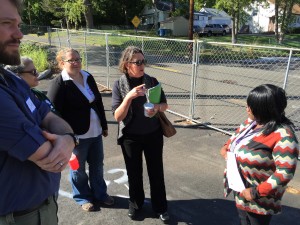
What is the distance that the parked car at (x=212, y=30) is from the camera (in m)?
40.5

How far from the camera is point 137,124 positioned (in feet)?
10.5

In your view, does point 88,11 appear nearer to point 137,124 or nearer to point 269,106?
point 137,124

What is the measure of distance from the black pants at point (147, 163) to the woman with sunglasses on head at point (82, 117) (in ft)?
1.45

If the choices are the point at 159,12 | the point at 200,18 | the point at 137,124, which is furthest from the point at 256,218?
the point at 159,12

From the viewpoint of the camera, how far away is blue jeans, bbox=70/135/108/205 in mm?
3539

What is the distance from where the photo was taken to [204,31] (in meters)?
40.5

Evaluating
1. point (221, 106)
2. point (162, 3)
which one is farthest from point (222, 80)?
point (162, 3)

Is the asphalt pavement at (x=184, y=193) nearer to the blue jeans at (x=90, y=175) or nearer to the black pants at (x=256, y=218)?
the blue jeans at (x=90, y=175)

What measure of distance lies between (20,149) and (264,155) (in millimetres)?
1720

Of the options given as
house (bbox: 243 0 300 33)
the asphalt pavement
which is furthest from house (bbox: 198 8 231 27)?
the asphalt pavement

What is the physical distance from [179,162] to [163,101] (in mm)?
1922

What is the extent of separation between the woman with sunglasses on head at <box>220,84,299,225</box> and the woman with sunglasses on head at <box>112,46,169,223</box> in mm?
999

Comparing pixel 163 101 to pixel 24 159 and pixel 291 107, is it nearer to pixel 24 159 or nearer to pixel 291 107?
pixel 24 159

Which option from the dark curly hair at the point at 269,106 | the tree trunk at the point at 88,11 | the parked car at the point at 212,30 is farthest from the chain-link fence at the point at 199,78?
the parked car at the point at 212,30
